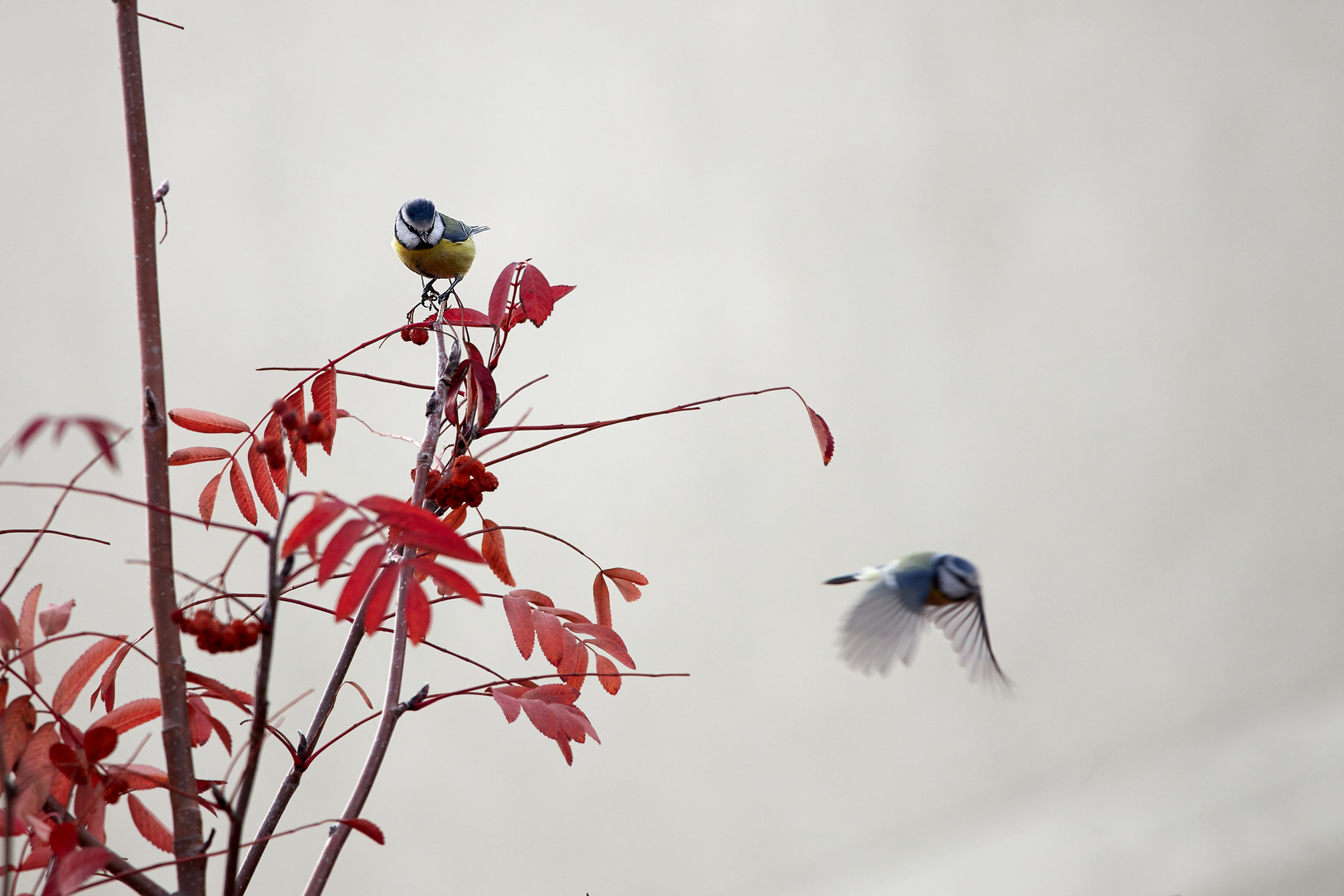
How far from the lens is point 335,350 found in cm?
182

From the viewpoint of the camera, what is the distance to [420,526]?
15.1 inches

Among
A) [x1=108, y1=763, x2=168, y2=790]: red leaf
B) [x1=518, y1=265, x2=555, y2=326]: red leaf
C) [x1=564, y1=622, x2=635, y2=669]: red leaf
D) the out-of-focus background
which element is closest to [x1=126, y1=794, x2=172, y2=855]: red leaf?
[x1=108, y1=763, x2=168, y2=790]: red leaf

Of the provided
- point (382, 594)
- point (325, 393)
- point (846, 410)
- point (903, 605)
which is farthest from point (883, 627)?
point (846, 410)

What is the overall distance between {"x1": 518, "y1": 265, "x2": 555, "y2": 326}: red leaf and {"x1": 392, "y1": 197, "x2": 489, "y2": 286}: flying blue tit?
6.5 inches

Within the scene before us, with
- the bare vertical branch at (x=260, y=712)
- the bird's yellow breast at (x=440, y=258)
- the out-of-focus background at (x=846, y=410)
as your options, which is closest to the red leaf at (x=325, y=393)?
the bird's yellow breast at (x=440, y=258)

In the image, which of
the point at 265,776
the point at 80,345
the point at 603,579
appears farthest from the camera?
the point at 265,776

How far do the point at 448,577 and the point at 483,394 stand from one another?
184 mm

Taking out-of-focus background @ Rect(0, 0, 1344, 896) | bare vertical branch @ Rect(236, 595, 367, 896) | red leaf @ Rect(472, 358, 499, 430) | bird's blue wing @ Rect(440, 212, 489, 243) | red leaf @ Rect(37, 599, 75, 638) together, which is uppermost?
out-of-focus background @ Rect(0, 0, 1344, 896)

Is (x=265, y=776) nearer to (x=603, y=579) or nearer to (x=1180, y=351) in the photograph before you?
(x=603, y=579)

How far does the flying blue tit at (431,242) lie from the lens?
0.75 m

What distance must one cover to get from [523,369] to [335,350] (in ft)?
1.21

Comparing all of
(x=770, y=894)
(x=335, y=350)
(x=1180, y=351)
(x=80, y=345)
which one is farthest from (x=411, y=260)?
(x=1180, y=351)

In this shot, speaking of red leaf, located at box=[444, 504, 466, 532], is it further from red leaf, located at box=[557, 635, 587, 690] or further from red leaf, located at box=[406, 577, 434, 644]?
red leaf, located at box=[406, 577, 434, 644]

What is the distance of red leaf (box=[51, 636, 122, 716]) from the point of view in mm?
492
